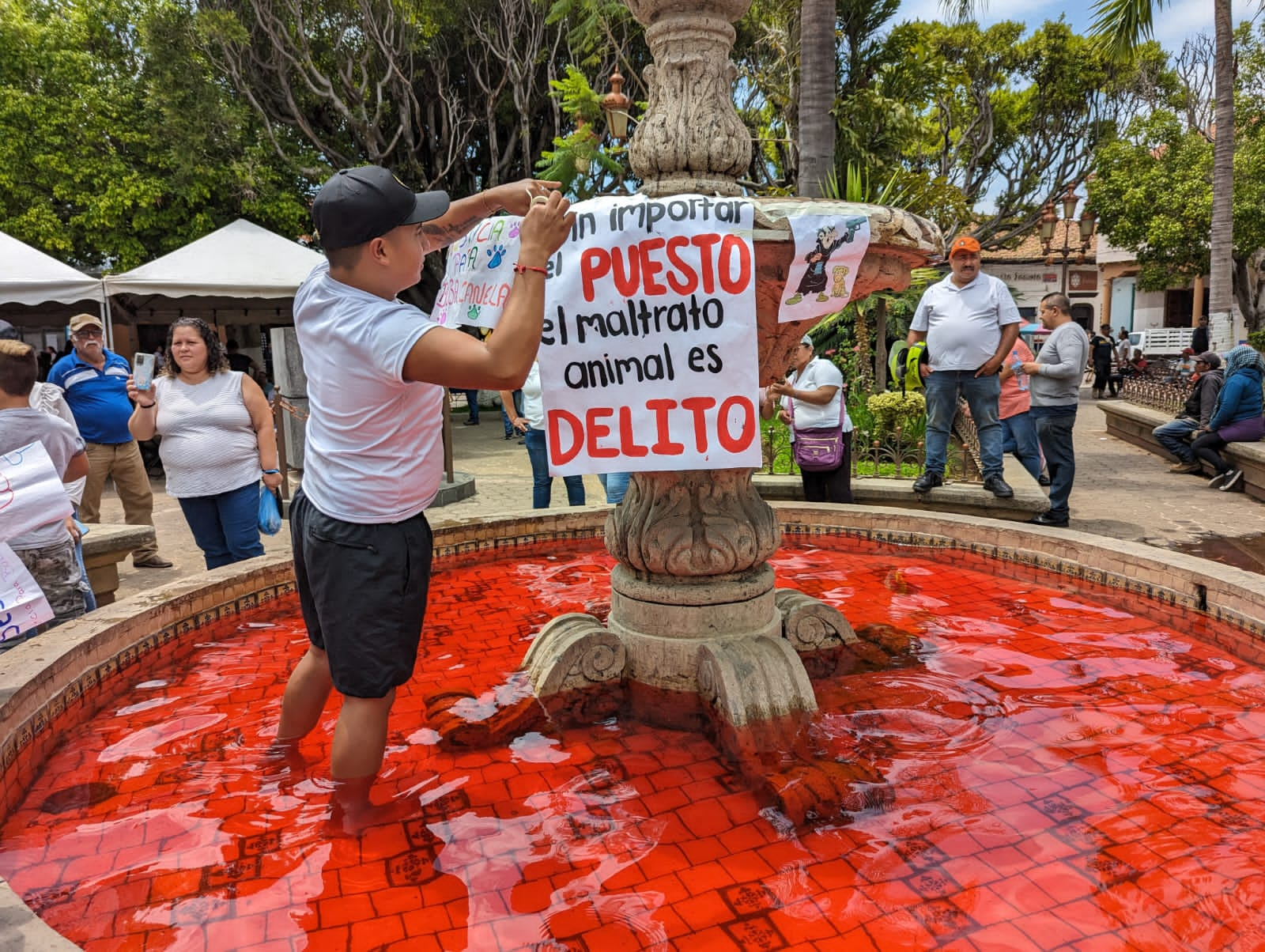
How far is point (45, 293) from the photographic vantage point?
9.04 metres

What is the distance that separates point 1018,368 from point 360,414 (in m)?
6.09

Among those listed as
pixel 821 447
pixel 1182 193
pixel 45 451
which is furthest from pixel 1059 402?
pixel 1182 193

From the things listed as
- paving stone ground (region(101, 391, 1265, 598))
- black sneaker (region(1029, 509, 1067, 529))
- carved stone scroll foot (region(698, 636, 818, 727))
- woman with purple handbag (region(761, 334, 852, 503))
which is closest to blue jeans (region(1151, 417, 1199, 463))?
paving stone ground (region(101, 391, 1265, 598))

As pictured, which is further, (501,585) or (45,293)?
(45,293)

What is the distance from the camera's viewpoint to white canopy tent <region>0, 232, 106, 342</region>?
884 cm

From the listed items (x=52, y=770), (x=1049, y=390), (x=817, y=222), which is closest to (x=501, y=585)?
(x=52, y=770)

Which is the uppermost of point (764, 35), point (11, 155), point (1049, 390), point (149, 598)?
point (764, 35)

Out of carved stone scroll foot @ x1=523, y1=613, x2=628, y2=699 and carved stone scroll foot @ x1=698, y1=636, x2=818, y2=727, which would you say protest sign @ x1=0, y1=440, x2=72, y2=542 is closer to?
carved stone scroll foot @ x1=523, y1=613, x2=628, y2=699

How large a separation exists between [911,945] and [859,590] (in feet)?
8.65

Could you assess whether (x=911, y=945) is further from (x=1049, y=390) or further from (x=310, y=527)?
(x=1049, y=390)

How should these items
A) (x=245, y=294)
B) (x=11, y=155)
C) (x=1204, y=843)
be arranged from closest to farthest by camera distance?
(x=1204, y=843) < (x=245, y=294) < (x=11, y=155)

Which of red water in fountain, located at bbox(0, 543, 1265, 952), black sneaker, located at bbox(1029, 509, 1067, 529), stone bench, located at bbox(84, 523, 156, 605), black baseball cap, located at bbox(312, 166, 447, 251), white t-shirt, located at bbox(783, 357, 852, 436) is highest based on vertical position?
Result: black baseball cap, located at bbox(312, 166, 447, 251)

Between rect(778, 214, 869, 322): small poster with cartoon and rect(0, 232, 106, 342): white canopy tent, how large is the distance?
30.0 feet

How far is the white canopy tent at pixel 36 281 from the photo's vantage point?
29.0 ft
